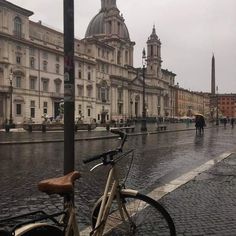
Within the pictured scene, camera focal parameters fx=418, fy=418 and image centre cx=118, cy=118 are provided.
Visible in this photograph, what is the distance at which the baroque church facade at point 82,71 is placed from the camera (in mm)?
62938

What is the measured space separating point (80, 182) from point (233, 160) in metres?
6.15

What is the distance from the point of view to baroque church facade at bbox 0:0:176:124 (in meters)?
62.9

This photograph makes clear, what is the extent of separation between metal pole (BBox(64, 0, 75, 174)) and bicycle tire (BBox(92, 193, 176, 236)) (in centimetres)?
112

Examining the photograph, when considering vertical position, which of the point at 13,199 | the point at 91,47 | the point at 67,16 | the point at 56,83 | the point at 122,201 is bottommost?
the point at 13,199

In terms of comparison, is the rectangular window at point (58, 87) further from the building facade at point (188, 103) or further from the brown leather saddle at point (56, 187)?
the building facade at point (188, 103)

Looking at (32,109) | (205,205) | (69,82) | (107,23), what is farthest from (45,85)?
(69,82)

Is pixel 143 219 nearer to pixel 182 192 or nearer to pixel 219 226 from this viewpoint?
pixel 219 226

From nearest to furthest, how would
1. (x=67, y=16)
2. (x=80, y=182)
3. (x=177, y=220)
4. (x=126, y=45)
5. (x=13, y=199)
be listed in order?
1. (x=67, y=16)
2. (x=177, y=220)
3. (x=13, y=199)
4. (x=80, y=182)
5. (x=126, y=45)

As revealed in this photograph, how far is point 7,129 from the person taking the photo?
1638 inches

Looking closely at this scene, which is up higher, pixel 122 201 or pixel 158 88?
pixel 158 88

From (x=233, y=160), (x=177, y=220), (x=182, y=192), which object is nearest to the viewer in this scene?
(x=177, y=220)

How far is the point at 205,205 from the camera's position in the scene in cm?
629

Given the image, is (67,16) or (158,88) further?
(158,88)

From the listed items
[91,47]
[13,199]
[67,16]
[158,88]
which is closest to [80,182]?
[13,199]
